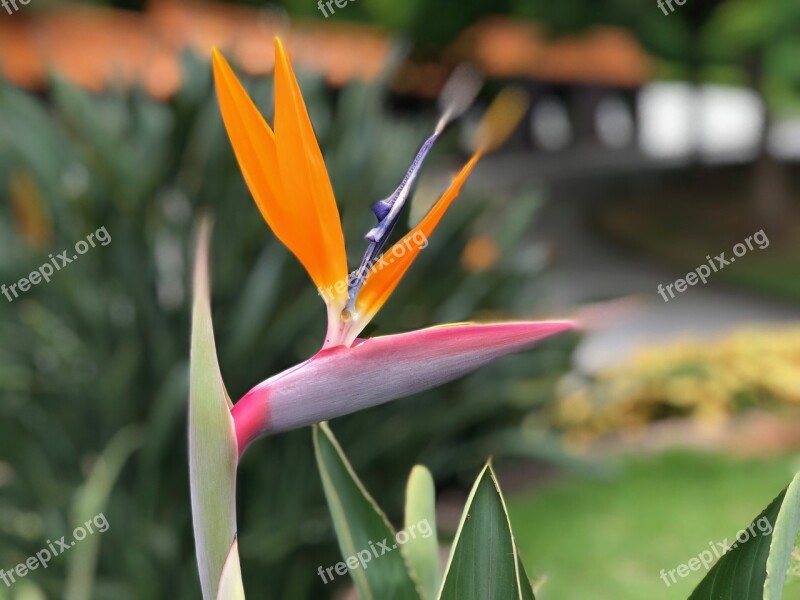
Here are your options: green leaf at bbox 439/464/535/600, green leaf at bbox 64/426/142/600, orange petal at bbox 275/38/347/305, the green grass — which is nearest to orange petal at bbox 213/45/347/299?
orange petal at bbox 275/38/347/305

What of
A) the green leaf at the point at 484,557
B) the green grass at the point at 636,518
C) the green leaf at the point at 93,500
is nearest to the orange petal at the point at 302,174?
the green leaf at the point at 484,557

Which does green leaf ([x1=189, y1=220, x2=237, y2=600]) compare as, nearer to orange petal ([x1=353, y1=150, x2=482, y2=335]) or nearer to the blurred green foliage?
orange petal ([x1=353, y1=150, x2=482, y2=335])

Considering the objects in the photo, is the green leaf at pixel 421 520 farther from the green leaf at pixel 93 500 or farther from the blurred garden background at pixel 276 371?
the green leaf at pixel 93 500

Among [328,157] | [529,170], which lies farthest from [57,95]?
[529,170]

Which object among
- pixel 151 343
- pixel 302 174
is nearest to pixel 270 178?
pixel 302 174

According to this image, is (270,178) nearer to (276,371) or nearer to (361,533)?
(361,533)
